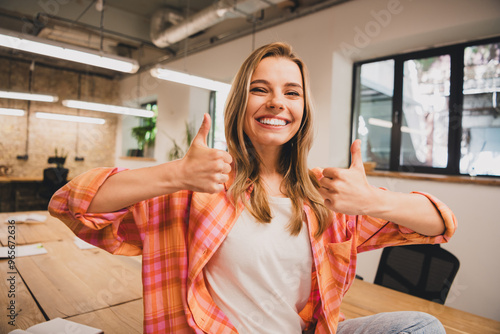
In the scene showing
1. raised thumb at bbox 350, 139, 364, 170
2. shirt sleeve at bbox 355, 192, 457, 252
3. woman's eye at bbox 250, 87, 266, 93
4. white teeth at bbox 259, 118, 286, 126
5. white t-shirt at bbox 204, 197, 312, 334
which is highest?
woman's eye at bbox 250, 87, 266, 93

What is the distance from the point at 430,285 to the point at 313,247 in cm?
118

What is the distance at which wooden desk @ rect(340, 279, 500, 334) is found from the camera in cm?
127

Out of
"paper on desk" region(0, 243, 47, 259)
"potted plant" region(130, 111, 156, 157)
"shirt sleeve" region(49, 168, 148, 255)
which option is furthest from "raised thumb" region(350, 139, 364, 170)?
"potted plant" region(130, 111, 156, 157)

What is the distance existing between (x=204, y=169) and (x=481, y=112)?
3307mm

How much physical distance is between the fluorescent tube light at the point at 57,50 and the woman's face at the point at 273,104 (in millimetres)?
2272

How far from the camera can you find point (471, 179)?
2.84 m

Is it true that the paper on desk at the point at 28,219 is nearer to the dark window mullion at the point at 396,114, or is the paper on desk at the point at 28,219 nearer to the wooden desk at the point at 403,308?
the wooden desk at the point at 403,308

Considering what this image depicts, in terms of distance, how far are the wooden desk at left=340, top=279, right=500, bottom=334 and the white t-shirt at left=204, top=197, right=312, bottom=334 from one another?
0.45 m

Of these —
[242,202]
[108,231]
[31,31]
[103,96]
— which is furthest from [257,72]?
[103,96]

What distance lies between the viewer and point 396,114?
369 centimetres

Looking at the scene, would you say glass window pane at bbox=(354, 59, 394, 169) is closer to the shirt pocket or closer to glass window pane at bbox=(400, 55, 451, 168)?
glass window pane at bbox=(400, 55, 451, 168)

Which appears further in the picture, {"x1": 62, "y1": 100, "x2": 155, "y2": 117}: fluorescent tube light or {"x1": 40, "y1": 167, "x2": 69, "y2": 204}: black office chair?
{"x1": 40, "y1": 167, "x2": 69, "y2": 204}: black office chair

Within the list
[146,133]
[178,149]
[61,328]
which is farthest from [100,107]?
[61,328]

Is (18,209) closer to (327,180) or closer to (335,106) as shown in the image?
(335,106)
